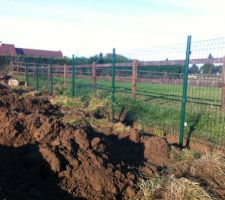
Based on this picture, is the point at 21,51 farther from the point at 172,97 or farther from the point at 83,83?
the point at 172,97

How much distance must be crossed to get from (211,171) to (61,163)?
2.29 metres

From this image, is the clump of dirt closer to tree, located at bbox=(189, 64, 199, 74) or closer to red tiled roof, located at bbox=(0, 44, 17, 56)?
tree, located at bbox=(189, 64, 199, 74)

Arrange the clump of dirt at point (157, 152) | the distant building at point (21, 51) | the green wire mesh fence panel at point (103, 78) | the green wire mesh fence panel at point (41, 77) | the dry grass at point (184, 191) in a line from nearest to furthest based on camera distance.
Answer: the dry grass at point (184, 191), the clump of dirt at point (157, 152), the green wire mesh fence panel at point (103, 78), the green wire mesh fence panel at point (41, 77), the distant building at point (21, 51)

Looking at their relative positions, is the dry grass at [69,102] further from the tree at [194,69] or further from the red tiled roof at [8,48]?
the red tiled roof at [8,48]

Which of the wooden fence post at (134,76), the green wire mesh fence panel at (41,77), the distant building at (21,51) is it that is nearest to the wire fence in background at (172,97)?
the wooden fence post at (134,76)

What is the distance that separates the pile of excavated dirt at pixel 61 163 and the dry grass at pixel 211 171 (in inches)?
32.1

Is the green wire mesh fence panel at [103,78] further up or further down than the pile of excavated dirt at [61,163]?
further up

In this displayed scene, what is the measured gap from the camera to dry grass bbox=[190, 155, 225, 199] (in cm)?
554

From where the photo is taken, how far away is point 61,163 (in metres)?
5.35

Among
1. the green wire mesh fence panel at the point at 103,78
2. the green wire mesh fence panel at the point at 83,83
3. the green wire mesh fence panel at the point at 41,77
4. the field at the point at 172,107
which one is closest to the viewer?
the field at the point at 172,107

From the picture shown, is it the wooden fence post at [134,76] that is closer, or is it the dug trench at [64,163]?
the dug trench at [64,163]

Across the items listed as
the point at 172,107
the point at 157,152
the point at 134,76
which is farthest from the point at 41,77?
the point at 157,152

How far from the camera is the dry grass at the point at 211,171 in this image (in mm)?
5543

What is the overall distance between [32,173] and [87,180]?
0.76m
